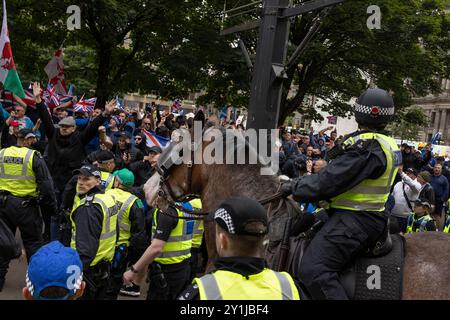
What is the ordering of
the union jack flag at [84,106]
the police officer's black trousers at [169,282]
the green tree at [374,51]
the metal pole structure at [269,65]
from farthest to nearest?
the green tree at [374,51]
the union jack flag at [84,106]
the metal pole structure at [269,65]
the police officer's black trousers at [169,282]

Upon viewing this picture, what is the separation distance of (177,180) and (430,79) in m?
20.2

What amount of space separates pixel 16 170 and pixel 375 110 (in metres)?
5.15

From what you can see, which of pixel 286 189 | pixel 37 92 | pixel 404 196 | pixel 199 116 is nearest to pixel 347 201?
pixel 286 189

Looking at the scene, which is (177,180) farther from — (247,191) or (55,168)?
(55,168)

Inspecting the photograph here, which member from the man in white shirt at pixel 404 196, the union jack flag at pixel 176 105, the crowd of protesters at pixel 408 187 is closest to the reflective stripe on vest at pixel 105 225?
the crowd of protesters at pixel 408 187

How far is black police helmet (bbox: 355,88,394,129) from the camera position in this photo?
4.28 m

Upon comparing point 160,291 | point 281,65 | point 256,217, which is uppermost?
point 281,65

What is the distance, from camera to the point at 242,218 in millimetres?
2674

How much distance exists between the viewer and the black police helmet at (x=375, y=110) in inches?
169

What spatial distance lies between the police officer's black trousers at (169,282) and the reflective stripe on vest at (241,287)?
3.52 m

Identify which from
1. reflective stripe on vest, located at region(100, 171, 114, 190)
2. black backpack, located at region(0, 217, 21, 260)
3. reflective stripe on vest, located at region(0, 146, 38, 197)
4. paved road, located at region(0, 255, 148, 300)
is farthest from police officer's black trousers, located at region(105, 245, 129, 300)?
reflective stripe on vest, located at region(0, 146, 38, 197)

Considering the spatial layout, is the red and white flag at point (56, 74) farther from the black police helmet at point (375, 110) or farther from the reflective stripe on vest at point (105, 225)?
the black police helmet at point (375, 110)

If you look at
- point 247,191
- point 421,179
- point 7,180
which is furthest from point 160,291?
point 421,179

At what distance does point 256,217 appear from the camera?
2703 mm
